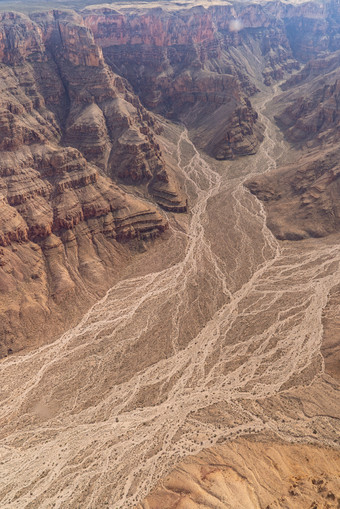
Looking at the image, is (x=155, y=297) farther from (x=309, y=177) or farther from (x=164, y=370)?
(x=309, y=177)

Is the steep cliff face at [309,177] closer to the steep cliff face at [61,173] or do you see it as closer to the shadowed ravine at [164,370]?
the shadowed ravine at [164,370]

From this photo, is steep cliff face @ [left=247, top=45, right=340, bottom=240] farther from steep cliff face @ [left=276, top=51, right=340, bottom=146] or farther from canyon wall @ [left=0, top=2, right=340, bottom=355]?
canyon wall @ [left=0, top=2, right=340, bottom=355]

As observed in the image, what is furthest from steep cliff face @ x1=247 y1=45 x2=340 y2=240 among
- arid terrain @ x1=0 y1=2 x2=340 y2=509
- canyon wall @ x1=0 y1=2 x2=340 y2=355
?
canyon wall @ x1=0 y1=2 x2=340 y2=355

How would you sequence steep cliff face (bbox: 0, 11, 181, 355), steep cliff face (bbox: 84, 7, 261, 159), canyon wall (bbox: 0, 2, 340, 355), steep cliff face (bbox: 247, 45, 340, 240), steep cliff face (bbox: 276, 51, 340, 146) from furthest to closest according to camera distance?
steep cliff face (bbox: 84, 7, 261, 159) → steep cliff face (bbox: 276, 51, 340, 146) → steep cliff face (bbox: 247, 45, 340, 240) → canyon wall (bbox: 0, 2, 340, 355) → steep cliff face (bbox: 0, 11, 181, 355)

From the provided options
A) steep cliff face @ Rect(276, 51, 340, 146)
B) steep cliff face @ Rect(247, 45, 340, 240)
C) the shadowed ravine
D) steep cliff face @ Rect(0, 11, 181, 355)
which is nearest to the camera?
the shadowed ravine

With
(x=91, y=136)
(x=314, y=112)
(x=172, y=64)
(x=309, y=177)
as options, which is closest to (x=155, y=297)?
(x=91, y=136)

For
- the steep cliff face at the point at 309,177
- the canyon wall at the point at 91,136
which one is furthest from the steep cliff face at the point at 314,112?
the canyon wall at the point at 91,136
